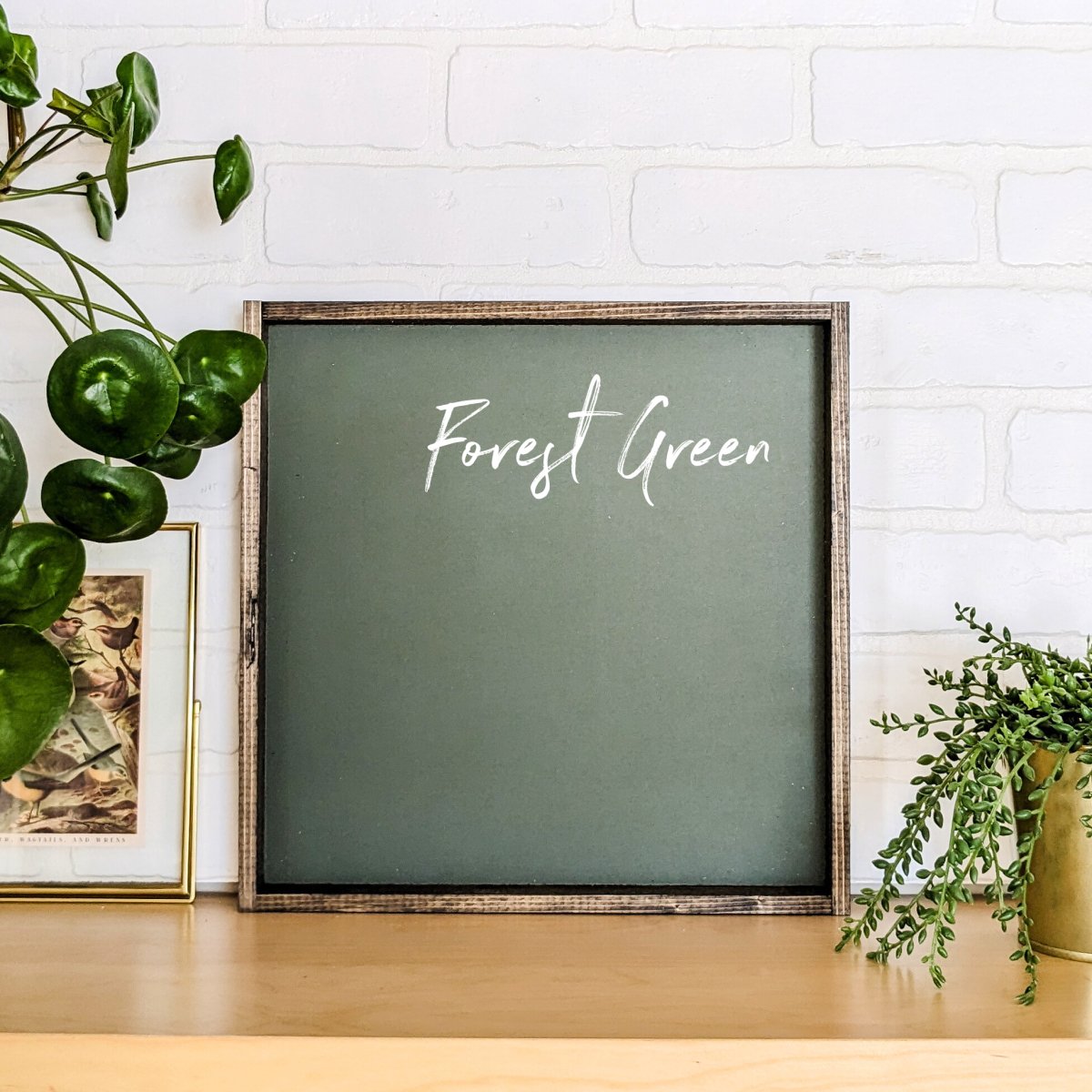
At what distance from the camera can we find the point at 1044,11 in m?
0.89

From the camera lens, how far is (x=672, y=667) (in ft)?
2.76

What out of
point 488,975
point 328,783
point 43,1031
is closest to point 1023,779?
point 488,975

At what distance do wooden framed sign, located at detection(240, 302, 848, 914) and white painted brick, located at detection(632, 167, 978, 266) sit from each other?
0.23 ft

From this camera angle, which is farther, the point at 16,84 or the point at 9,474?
the point at 16,84

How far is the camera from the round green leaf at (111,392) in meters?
0.56

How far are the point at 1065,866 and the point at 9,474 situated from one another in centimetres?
70

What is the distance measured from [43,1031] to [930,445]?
0.76 m

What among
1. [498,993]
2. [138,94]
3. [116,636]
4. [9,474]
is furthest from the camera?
[116,636]

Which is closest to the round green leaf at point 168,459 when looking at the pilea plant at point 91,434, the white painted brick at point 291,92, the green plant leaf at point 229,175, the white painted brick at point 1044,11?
the pilea plant at point 91,434

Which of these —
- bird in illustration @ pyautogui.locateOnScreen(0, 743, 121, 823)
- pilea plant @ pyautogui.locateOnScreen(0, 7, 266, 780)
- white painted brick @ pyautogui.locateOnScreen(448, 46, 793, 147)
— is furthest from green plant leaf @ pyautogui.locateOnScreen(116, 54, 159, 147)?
bird in illustration @ pyautogui.locateOnScreen(0, 743, 121, 823)

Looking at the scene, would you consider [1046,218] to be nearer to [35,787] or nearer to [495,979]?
[495,979]

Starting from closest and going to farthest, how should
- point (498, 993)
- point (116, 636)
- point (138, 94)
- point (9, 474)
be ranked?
point (9, 474) < point (498, 993) < point (138, 94) < point (116, 636)

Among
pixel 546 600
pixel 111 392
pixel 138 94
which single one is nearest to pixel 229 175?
pixel 138 94

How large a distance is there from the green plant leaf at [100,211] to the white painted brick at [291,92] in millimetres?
91
